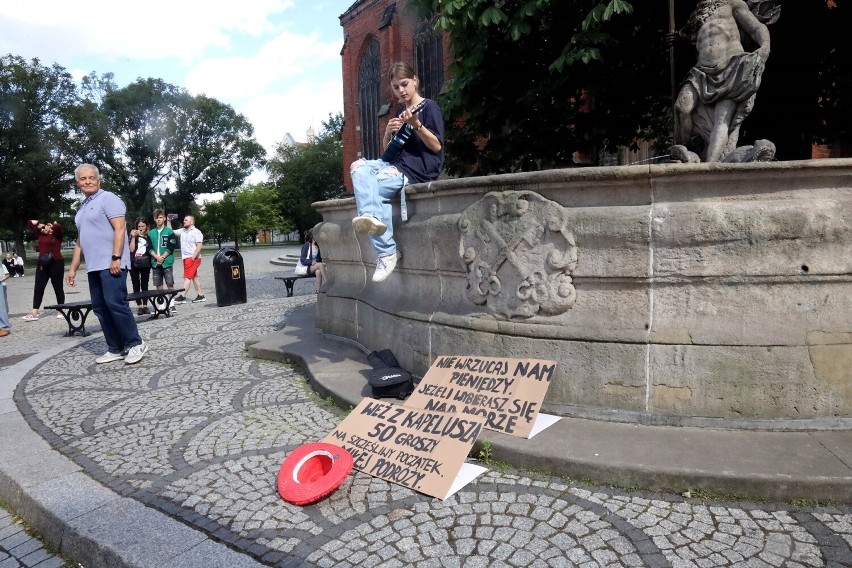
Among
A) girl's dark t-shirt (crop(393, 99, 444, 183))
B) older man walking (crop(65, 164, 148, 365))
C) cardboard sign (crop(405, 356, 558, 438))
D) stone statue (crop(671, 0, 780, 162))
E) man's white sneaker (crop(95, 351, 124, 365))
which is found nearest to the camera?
cardboard sign (crop(405, 356, 558, 438))

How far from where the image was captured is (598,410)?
3668 millimetres

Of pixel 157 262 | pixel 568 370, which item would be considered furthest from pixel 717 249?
pixel 157 262

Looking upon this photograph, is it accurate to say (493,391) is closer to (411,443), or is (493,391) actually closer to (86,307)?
(411,443)

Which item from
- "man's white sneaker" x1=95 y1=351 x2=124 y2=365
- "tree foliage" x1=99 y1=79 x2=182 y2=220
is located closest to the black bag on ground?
"man's white sneaker" x1=95 y1=351 x2=124 y2=365

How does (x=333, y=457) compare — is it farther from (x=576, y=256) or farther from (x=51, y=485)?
(x=576, y=256)

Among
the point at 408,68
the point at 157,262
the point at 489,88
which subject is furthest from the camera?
the point at 157,262

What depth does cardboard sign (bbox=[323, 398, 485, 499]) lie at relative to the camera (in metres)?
3.17

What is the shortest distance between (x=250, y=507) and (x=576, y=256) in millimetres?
2315

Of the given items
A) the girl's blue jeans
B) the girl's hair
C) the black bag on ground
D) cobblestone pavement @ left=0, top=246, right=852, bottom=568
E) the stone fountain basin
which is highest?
the girl's hair

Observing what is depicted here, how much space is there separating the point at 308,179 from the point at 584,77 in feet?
195

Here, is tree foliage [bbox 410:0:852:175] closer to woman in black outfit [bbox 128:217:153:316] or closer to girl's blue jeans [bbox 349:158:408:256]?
girl's blue jeans [bbox 349:158:408:256]

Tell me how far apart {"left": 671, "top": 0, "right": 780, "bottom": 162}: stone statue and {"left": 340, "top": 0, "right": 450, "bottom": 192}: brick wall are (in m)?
23.5

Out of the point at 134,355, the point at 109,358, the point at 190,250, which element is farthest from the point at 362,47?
the point at 134,355

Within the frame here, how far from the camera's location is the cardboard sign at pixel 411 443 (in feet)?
10.4
